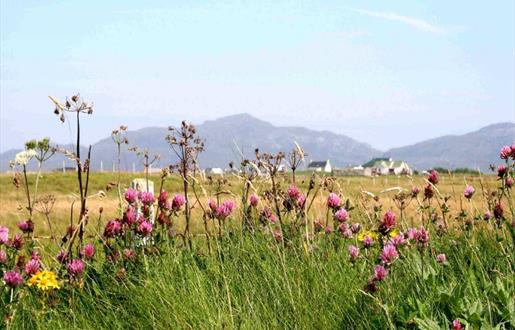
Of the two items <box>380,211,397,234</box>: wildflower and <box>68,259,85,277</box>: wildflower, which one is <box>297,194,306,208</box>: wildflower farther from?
<box>68,259,85,277</box>: wildflower

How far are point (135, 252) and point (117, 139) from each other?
3.29 ft

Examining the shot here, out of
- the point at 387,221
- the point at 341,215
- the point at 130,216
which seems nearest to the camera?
the point at 387,221

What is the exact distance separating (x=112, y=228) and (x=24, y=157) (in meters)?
0.96

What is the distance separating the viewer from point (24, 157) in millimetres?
6105

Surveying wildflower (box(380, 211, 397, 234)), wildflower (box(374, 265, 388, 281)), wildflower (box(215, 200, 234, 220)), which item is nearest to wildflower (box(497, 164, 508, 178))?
wildflower (box(380, 211, 397, 234))

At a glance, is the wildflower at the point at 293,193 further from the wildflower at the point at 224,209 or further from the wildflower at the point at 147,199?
the wildflower at the point at 147,199

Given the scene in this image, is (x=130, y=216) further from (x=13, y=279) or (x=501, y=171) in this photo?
(x=501, y=171)

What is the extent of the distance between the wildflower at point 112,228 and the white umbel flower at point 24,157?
852mm

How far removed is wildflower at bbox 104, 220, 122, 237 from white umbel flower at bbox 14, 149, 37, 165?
2.80ft

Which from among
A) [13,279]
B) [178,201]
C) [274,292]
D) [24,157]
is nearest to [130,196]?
[178,201]

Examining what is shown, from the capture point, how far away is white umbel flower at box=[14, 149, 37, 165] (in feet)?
19.4

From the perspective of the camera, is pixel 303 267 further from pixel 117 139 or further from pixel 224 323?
pixel 117 139

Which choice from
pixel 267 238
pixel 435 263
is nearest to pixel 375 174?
pixel 267 238

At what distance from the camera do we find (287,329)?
4.68 meters
